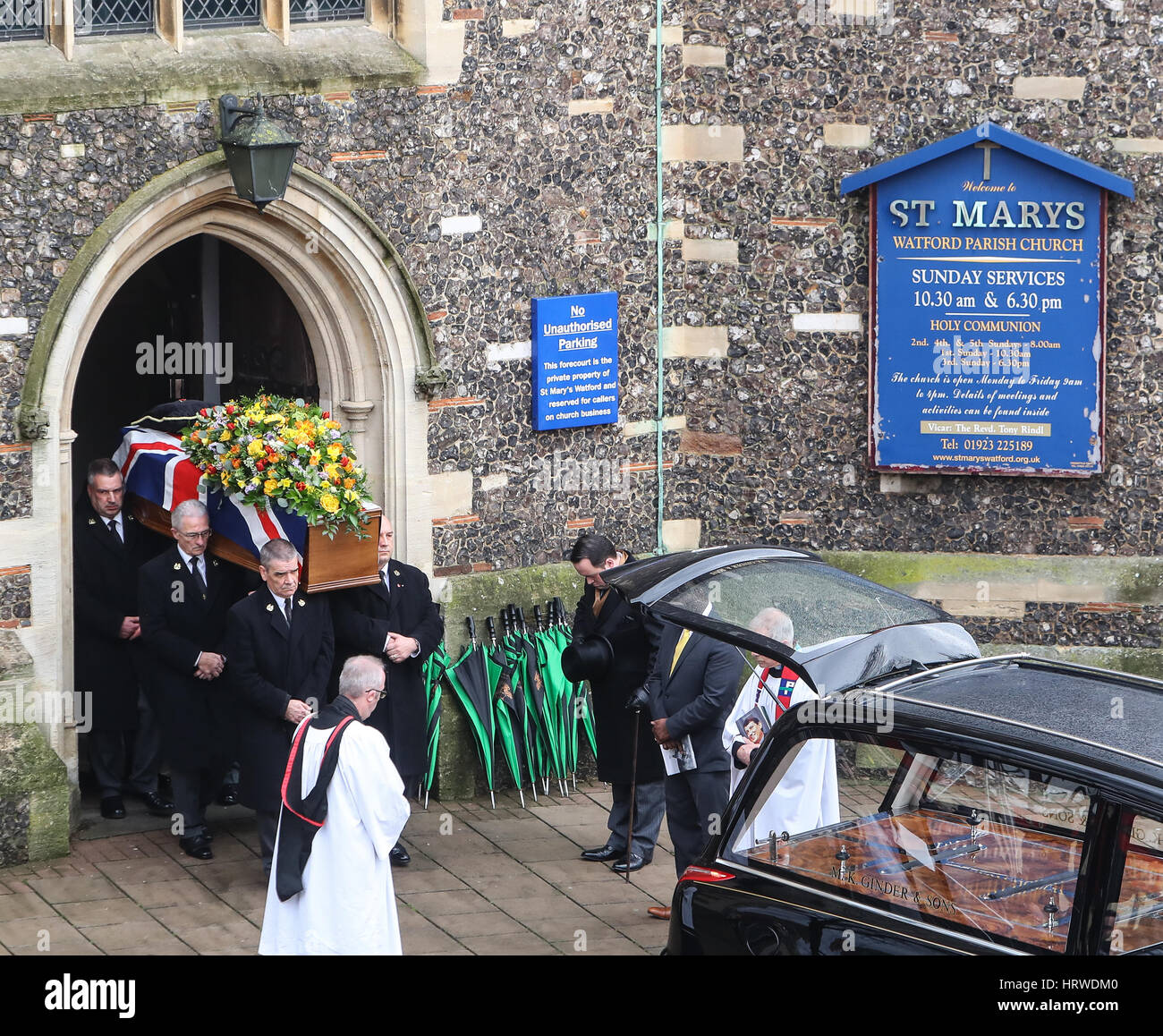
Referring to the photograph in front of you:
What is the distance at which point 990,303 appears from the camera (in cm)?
1020

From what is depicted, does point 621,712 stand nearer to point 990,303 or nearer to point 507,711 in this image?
point 507,711

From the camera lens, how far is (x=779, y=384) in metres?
10.5

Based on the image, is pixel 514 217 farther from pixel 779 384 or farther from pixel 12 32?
pixel 12 32

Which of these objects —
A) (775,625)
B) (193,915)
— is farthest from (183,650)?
(775,625)

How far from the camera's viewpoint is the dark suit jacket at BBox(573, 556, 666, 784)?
8477 mm

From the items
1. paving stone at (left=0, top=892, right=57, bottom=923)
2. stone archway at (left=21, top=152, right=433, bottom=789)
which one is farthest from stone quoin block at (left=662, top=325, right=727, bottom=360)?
paving stone at (left=0, top=892, right=57, bottom=923)

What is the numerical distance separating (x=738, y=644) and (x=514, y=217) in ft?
14.5

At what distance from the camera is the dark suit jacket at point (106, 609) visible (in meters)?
9.01

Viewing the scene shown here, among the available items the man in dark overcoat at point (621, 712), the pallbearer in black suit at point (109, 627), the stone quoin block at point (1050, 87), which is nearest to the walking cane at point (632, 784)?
the man in dark overcoat at point (621, 712)

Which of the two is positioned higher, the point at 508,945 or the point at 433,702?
the point at 433,702

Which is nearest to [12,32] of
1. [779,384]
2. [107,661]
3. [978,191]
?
[107,661]
